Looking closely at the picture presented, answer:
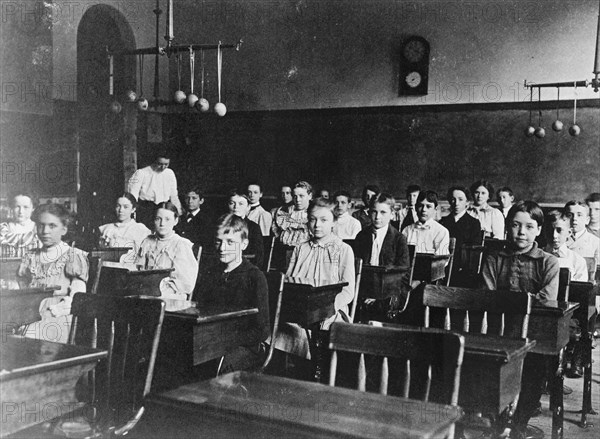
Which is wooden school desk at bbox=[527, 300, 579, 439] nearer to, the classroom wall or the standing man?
the standing man

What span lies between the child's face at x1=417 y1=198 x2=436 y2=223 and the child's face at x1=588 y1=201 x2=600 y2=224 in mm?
1540

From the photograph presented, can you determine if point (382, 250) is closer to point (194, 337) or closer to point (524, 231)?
point (524, 231)

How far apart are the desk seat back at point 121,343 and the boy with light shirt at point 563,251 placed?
3.12 meters

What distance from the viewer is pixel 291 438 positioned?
4.48 ft

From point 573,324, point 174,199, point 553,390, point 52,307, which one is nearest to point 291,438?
point 553,390

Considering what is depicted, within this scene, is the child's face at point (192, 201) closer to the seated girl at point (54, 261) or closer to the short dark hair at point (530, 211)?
the seated girl at point (54, 261)

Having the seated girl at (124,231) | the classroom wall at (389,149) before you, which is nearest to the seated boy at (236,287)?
the seated girl at (124,231)

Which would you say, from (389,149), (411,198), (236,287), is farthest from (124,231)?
(389,149)

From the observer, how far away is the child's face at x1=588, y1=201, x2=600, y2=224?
244 inches

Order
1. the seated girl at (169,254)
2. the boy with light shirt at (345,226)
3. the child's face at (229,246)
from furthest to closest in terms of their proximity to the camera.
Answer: the boy with light shirt at (345,226)
the seated girl at (169,254)
the child's face at (229,246)

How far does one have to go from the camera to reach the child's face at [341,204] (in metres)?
7.00

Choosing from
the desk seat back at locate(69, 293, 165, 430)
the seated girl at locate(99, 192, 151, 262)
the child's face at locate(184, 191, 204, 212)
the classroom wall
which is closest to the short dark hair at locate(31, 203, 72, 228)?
the desk seat back at locate(69, 293, 165, 430)

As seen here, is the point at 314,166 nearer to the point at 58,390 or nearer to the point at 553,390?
the point at 553,390

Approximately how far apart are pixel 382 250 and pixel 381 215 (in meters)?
0.30
